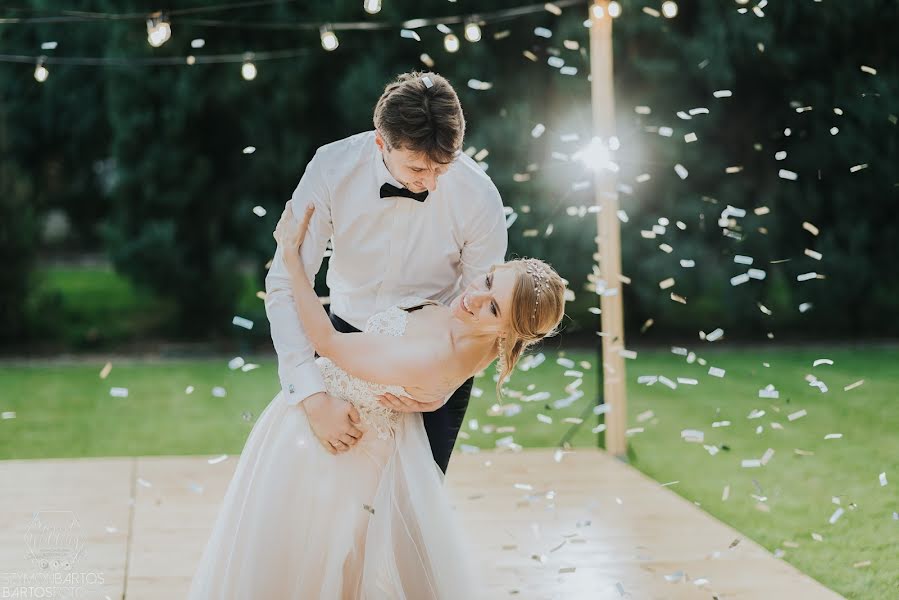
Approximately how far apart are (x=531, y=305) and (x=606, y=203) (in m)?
2.35

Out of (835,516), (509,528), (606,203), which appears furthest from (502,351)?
(606,203)

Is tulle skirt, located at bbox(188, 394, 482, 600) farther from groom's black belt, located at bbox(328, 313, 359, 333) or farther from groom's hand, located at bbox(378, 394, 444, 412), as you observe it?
groom's black belt, located at bbox(328, 313, 359, 333)

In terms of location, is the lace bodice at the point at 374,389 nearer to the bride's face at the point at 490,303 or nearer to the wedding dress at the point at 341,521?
the wedding dress at the point at 341,521

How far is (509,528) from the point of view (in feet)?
12.8

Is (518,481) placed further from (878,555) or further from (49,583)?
(49,583)

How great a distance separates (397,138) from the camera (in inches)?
93.2

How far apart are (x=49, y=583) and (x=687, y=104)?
243 inches

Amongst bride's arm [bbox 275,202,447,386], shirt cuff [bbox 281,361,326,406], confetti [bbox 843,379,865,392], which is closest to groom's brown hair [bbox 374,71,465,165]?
bride's arm [bbox 275,202,447,386]

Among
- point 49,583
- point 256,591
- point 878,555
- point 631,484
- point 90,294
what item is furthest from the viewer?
point 90,294

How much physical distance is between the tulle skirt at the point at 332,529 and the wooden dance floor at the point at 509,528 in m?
0.67

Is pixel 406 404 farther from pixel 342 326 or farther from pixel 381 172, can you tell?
pixel 381 172

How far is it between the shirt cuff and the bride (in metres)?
0.05

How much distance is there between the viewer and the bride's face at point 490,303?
2537 mm

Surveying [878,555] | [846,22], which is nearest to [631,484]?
[878,555]
